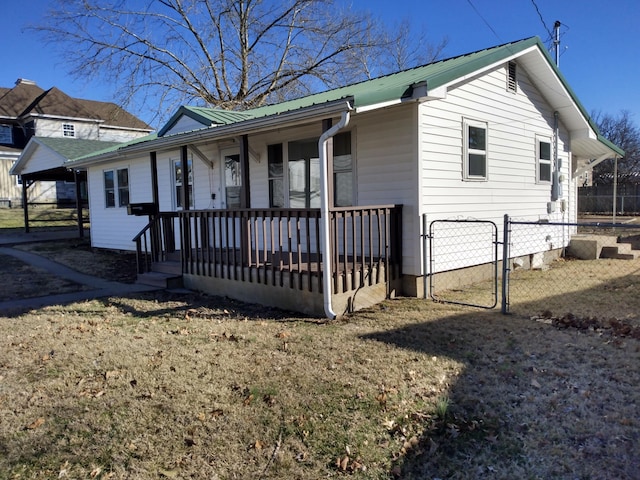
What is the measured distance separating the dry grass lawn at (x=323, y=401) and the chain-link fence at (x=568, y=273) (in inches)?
38.3

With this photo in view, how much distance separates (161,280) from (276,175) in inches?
118

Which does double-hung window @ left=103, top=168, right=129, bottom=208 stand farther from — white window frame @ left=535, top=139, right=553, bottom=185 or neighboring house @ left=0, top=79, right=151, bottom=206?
neighboring house @ left=0, top=79, right=151, bottom=206

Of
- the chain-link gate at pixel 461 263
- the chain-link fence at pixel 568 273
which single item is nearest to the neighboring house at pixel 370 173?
the chain-link gate at pixel 461 263

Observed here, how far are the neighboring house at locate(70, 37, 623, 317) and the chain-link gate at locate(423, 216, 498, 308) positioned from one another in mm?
190

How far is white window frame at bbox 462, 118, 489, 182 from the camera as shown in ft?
26.5

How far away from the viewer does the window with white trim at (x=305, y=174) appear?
8.24 meters

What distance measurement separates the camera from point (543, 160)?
1047 centimetres

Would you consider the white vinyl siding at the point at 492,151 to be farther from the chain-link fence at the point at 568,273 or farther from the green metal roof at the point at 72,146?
the green metal roof at the point at 72,146

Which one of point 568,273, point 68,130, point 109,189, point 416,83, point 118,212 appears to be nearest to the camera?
point 416,83

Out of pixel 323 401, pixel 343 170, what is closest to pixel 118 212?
pixel 343 170

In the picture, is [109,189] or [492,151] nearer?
[492,151]

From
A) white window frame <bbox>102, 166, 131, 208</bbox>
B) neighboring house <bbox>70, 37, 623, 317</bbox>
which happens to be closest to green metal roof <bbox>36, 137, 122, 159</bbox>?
white window frame <bbox>102, 166, 131, 208</bbox>

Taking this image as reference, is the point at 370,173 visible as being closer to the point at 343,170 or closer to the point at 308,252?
the point at 343,170

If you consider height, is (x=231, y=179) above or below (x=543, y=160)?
below
